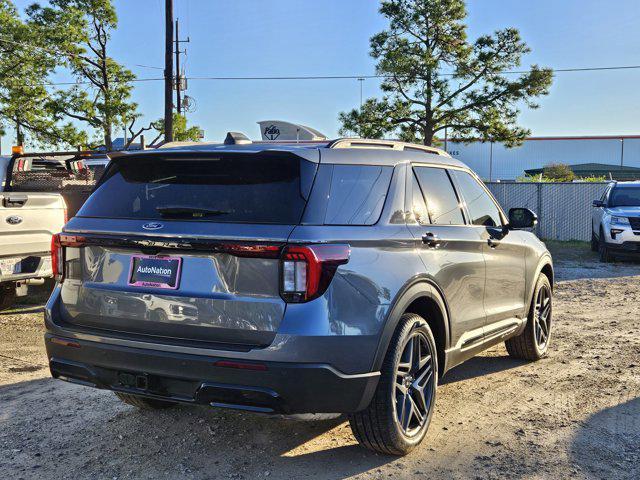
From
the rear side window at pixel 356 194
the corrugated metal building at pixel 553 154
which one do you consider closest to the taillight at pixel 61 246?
the rear side window at pixel 356 194

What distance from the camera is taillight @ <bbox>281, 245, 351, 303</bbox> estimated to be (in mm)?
3172

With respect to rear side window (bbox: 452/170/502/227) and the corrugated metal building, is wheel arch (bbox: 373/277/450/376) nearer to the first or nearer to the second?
rear side window (bbox: 452/170/502/227)

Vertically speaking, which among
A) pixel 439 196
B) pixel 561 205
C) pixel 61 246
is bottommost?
pixel 561 205

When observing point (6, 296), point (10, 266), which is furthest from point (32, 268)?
point (6, 296)

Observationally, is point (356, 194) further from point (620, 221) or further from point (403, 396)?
point (620, 221)

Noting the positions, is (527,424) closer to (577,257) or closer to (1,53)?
(577,257)

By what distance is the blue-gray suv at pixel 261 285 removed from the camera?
126 inches

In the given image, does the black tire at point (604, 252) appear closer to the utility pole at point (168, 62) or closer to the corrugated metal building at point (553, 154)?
the utility pole at point (168, 62)

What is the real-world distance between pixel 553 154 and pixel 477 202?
73063 mm

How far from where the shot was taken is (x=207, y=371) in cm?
324

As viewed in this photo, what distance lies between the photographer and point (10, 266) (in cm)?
732

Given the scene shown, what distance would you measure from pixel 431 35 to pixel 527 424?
22.2 m

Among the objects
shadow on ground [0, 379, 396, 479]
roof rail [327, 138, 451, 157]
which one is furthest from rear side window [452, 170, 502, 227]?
shadow on ground [0, 379, 396, 479]

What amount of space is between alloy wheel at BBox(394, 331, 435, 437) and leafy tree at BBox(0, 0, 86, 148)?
2450 cm
